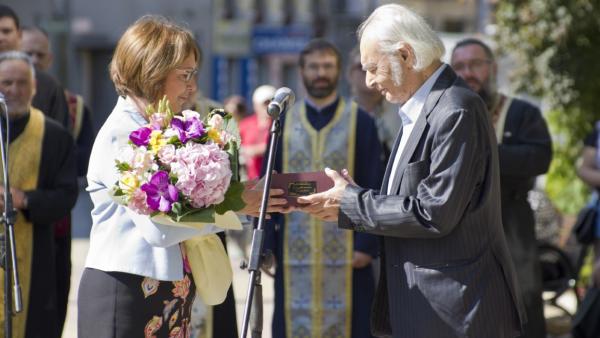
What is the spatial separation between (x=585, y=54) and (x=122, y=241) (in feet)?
25.8

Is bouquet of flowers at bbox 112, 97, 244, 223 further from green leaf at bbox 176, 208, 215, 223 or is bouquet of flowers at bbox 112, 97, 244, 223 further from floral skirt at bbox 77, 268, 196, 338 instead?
floral skirt at bbox 77, 268, 196, 338

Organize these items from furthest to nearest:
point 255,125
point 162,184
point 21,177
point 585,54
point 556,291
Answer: point 255,125
point 585,54
point 556,291
point 21,177
point 162,184

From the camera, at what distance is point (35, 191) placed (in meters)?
6.36

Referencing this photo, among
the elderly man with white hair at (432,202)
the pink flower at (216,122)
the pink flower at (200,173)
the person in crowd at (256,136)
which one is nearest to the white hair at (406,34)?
the elderly man with white hair at (432,202)

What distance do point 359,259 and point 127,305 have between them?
2891 mm

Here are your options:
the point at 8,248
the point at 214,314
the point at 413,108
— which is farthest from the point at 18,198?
the point at 413,108

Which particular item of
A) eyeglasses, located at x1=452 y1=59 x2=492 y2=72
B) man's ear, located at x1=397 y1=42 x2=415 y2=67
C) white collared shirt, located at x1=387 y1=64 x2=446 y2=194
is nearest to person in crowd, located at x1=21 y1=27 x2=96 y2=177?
eyeglasses, located at x1=452 y1=59 x2=492 y2=72

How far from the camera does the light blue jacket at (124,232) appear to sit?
4695 millimetres

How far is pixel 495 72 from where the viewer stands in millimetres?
7547

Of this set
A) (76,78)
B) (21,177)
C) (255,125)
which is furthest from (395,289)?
(76,78)

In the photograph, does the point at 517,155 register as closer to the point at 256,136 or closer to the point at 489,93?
the point at 489,93

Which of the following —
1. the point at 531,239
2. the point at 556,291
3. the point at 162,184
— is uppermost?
the point at 162,184

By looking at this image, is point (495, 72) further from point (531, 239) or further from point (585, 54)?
point (585, 54)

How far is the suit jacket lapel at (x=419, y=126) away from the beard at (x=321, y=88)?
9.10 ft
